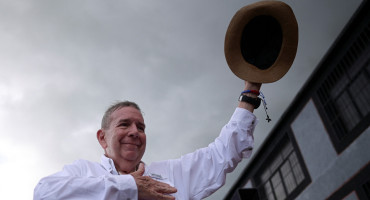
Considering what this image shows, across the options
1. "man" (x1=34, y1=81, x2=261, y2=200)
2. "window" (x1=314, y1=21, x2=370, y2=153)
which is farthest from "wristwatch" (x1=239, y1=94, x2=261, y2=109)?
"window" (x1=314, y1=21, x2=370, y2=153)

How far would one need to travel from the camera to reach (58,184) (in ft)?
5.49

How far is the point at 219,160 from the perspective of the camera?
2146 mm

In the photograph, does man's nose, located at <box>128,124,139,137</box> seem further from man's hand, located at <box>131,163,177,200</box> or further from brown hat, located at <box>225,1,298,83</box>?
brown hat, located at <box>225,1,298,83</box>

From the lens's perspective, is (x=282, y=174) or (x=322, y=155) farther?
(x=282, y=174)

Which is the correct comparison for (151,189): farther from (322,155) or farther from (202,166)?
(322,155)

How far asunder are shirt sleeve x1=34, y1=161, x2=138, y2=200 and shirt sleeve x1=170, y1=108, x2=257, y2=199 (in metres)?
0.54

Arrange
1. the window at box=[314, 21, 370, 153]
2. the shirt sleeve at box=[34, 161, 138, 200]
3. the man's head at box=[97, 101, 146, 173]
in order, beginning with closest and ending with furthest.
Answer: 1. the shirt sleeve at box=[34, 161, 138, 200]
2. the man's head at box=[97, 101, 146, 173]
3. the window at box=[314, 21, 370, 153]

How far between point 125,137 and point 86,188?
599mm

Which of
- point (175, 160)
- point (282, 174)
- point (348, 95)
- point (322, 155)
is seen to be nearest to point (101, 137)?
point (175, 160)

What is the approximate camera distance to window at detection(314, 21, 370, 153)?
922 cm

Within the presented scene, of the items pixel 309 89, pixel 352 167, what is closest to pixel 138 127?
pixel 352 167

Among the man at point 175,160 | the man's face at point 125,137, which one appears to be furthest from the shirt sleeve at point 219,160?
the man's face at point 125,137

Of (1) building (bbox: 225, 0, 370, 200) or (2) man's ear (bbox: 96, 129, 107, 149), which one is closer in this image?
(2) man's ear (bbox: 96, 129, 107, 149)

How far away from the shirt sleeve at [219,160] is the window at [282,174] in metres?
10.3
